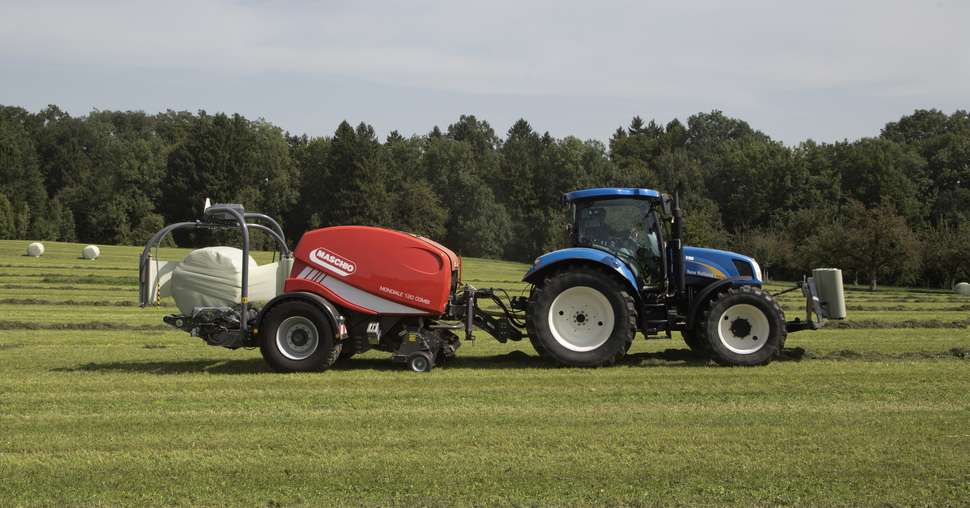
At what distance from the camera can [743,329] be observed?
11812mm

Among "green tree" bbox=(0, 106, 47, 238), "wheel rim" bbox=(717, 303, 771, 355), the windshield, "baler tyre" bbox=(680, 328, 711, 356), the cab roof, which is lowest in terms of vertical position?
"baler tyre" bbox=(680, 328, 711, 356)

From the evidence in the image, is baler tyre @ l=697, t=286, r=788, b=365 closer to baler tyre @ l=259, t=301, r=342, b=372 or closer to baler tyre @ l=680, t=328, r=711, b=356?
baler tyre @ l=680, t=328, r=711, b=356

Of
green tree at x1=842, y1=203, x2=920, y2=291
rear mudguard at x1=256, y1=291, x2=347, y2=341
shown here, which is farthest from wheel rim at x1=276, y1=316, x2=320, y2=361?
green tree at x1=842, y1=203, x2=920, y2=291

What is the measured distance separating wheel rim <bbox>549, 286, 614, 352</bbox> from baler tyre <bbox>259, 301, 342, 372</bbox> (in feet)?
9.35

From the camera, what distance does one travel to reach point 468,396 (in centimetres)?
962

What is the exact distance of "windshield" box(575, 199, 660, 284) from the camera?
1215cm

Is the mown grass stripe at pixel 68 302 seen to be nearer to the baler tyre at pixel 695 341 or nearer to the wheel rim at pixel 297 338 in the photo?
the wheel rim at pixel 297 338

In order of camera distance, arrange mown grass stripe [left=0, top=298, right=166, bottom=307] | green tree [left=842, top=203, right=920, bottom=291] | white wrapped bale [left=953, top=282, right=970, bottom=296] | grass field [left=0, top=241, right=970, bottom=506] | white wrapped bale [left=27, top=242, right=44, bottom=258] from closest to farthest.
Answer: grass field [left=0, top=241, right=970, bottom=506] → mown grass stripe [left=0, top=298, right=166, bottom=307] → white wrapped bale [left=953, top=282, right=970, bottom=296] → green tree [left=842, top=203, right=920, bottom=291] → white wrapped bale [left=27, top=242, right=44, bottom=258]

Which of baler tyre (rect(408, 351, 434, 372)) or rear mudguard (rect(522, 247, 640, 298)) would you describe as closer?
baler tyre (rect(408, 351, 434, 372))

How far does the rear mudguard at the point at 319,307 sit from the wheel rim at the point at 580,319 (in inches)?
106

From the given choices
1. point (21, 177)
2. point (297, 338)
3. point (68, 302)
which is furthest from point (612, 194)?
point (21, 177)

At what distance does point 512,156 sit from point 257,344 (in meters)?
85.8

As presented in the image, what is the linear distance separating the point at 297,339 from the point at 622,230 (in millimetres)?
4546

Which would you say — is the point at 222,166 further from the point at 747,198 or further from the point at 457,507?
the point at 457,507
